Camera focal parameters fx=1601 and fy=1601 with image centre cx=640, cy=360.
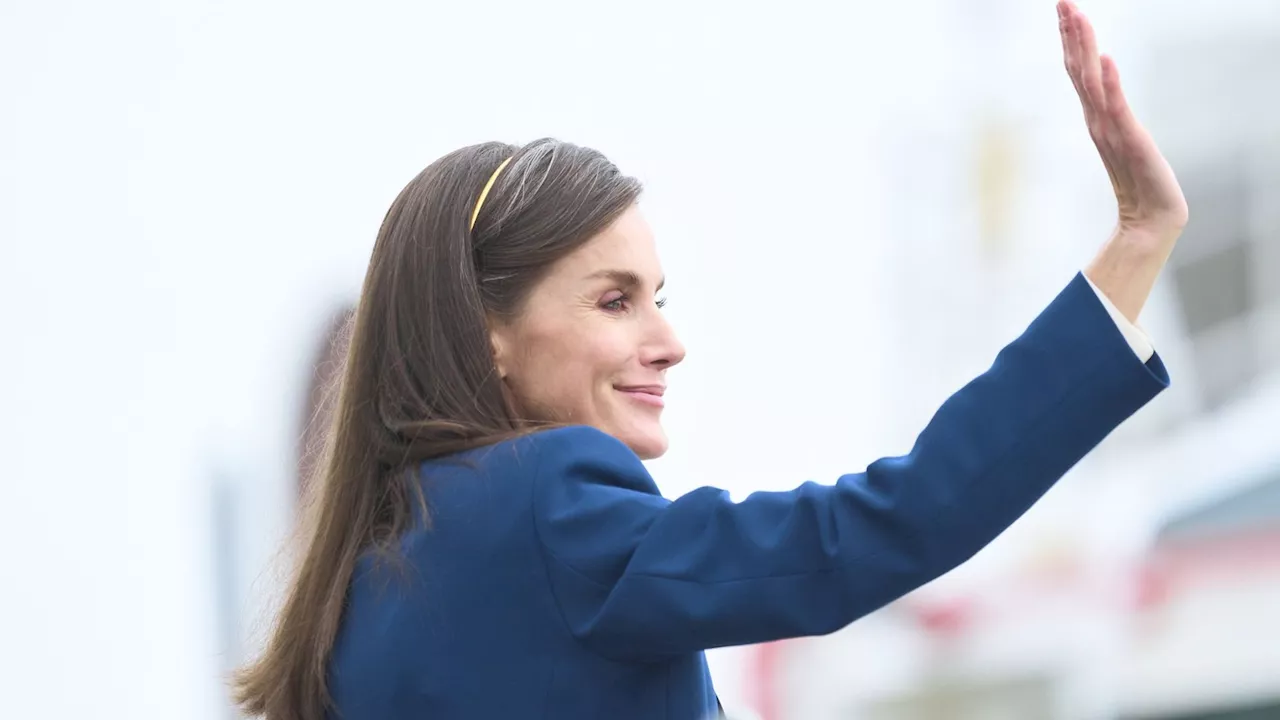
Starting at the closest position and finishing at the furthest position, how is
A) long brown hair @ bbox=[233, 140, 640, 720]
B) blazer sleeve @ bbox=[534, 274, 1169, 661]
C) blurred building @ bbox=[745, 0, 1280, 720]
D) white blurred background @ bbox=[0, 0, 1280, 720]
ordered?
blazer sleeve @ bbox=[534, 274, 1169, 661], long brown hair @ bbox=[233, 140, 640, 720], white blurred background @ bbox=[0, 0, 1280, 720], blurred building @ bbox=[745, 0, 1280, 720]

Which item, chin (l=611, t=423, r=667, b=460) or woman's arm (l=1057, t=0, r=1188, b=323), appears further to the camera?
chin (l=611, t=423, r=667, b=460)

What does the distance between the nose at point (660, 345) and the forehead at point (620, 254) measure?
4 centimetres

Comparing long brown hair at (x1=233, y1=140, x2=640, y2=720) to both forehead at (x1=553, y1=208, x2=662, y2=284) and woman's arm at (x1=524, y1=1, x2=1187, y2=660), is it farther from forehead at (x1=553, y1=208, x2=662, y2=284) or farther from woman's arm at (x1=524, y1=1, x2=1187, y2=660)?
Result: woman's arm at (x1=524, y1=1, x2=1187, y2=660)

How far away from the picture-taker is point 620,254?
4.59 feet

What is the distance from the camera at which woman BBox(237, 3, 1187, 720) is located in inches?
41.0

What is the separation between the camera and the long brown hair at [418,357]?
134cm

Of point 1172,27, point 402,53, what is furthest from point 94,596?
point 1172,27

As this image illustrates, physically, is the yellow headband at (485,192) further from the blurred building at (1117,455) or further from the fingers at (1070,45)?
the blurred building at (1117,455)

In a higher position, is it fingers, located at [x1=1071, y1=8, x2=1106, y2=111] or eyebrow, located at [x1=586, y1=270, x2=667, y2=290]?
fingers, located at [x1=1071, y1=8, x2=1106, y2=111]

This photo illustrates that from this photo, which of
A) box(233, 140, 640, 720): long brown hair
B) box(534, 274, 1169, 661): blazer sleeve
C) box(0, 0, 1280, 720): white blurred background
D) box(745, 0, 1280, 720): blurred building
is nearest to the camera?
box(534, 274, 1169, 661): blazer sleeve

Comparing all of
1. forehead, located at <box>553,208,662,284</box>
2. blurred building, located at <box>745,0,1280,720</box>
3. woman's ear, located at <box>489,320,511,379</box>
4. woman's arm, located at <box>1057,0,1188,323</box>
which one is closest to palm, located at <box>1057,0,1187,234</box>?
woman's arm, located at <box>1057,0,1188,323</box>

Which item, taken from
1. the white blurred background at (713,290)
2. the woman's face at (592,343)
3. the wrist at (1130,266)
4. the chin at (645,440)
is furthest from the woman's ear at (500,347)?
the white blurred background at (713,290)

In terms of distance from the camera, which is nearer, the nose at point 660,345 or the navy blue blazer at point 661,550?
the navy blue blazer at point 661,550

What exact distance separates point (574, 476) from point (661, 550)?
11 centimetres
